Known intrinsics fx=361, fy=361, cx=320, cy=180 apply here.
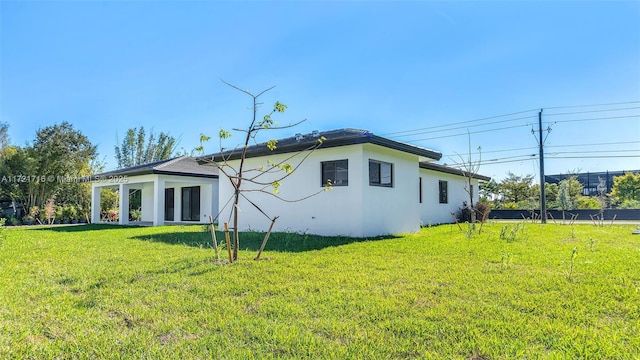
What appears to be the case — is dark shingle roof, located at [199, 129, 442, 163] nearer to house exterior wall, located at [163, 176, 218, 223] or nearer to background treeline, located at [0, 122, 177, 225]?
house exterior wall, located at [163, 176, 218, 223]

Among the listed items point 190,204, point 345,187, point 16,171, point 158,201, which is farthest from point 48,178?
point 345,187

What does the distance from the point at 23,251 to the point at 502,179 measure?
116ft

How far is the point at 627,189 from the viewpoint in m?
28.9

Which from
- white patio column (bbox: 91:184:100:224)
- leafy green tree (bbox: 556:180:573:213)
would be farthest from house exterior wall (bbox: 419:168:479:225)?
white patio column (bbox: 91:184:100:224)

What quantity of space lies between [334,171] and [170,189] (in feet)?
43.4

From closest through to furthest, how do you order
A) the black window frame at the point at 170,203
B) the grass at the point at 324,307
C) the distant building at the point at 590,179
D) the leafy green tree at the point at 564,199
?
1. the grass at the point at 324,307
2. the black window frame at the point at 170,203
3. the leafy green tree at the point at 564,199
4. the distant building at the point at 590,179

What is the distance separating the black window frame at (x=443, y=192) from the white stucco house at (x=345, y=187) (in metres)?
5.66

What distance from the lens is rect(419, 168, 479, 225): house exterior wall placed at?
16.8 m

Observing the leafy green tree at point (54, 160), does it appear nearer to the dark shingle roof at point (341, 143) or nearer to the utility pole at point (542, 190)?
the dark shingle roof at point (341, 143)

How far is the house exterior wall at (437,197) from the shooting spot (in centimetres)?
1681

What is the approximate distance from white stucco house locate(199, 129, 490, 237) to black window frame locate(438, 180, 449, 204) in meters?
5.66

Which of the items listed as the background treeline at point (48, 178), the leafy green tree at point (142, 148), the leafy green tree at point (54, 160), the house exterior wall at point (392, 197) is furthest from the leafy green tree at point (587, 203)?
the leafy green tree at point (142, 148)

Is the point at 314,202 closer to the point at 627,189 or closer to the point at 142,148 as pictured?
the point at 627,189

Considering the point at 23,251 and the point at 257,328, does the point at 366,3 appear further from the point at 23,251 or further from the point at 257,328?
the point at 23,251
